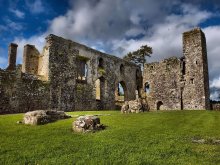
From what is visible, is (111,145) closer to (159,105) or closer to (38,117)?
(38,117)

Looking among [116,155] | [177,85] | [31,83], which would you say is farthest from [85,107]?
[116,155]

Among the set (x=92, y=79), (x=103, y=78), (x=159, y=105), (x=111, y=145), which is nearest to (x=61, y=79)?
(x=92, y=79)

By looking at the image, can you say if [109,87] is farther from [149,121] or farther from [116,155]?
[116,155]

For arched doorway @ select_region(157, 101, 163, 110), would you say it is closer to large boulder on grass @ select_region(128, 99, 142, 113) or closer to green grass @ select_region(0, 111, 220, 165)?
large boulder on grass @ select_region(128, 99, 142, 113)

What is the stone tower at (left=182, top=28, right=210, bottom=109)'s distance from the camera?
35.3 metres

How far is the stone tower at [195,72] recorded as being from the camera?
35281 mm

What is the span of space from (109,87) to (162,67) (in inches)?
360

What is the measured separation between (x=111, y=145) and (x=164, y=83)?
29685 millimetres

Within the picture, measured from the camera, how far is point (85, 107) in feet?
105

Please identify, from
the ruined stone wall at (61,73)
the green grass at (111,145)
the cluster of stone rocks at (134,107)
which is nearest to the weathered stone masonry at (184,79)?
the ruined stone wall at (61,73)

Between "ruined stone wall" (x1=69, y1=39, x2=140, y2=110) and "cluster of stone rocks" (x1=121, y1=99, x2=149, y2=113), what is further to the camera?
"ruined stone wall" (x1=69, y1=39, x2=140, y2=110)

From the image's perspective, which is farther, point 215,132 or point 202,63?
point 202,63

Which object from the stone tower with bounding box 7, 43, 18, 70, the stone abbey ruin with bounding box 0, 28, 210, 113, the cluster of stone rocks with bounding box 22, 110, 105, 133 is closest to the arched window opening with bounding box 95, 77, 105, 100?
the stone abbey ruin with bounding box 0, 28, 210, 113

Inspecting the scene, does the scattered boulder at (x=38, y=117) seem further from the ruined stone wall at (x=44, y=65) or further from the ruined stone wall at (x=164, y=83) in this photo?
the ruined stone wall at (x=164, y=83)
